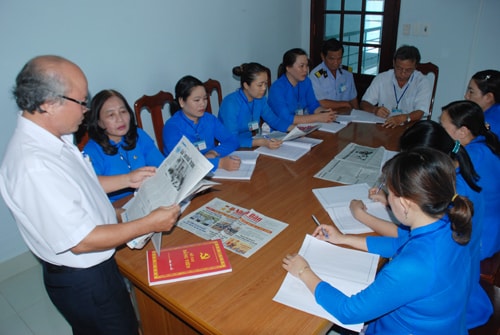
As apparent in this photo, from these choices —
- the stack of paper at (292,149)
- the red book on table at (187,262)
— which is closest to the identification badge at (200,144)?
the stack of paper at (292,149)

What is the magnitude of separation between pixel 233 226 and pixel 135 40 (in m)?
1.91

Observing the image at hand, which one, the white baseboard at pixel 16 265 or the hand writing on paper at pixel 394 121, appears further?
the hand writing on paper at pixel 394 121

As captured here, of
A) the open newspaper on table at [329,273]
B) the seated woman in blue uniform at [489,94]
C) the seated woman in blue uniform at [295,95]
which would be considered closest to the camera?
the open newspaper on table at [329,273]

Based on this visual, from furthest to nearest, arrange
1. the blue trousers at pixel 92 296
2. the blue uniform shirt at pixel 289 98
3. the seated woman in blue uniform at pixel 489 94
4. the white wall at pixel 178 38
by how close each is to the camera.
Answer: the blue uniform shirt at pixel 289 98
the white wall at pixel 178 38
the seated woman in blue uniform at pixel 489 94
the blue trousers at pixel 92 296

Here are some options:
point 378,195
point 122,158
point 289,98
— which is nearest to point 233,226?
point 378,195

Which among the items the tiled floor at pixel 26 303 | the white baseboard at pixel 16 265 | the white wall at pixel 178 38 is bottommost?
the tiled floor at pixel 26 303

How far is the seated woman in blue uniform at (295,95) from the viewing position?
2.83 metres

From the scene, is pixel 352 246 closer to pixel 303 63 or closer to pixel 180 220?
pixel 180 220

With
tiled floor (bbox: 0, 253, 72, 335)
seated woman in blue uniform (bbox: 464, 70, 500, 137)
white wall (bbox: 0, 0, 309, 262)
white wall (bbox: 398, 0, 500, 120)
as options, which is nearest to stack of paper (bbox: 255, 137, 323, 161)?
seated woman in blue uniform (bbox: 464, 70, 500, 137)

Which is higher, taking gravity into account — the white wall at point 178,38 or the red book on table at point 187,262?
the white wall at point 178,38

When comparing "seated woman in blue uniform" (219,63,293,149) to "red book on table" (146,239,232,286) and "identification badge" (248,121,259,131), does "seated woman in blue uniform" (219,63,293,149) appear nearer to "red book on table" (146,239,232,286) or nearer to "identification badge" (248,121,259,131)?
"identification badge" (248,121,259,131)

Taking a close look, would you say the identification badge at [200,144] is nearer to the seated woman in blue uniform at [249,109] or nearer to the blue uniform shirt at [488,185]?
the seated woman in blue uniform at [249,109]

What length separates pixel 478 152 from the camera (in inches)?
64.1

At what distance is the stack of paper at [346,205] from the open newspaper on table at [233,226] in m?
0.25
